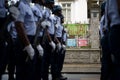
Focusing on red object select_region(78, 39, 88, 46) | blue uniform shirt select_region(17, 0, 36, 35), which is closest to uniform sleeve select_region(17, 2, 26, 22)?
blue uniform shirt select_region(17, 0, 36, 35)

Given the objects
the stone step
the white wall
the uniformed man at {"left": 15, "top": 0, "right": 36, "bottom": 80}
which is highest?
the white wall

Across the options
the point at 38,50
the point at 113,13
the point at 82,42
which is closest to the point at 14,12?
the point at 38,50

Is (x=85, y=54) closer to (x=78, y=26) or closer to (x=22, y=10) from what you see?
(x=78, y=26)

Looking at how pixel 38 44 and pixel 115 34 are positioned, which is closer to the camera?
pixel 115 34

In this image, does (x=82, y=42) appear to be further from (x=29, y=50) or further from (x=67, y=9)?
(x=29, y=50)

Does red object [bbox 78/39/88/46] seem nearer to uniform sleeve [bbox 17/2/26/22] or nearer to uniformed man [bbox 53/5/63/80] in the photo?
uniformed man [bbox 53/5/63/80]

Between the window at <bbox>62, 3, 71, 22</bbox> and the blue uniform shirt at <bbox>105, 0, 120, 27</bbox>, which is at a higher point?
the window at <bbox>62, 3, 71, 22</bbox>

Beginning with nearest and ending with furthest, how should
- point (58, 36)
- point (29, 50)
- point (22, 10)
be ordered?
point (29, 50) < point (22, 10) < point (58, 36)

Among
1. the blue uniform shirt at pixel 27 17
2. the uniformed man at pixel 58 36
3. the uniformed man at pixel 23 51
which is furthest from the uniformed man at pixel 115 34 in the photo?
the uniformed man at pixel 58 36

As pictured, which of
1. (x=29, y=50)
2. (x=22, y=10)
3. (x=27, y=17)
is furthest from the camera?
(x=27, y=17)

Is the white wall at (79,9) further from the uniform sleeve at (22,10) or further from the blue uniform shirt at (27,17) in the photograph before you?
the uniform sleeve at (22,10)

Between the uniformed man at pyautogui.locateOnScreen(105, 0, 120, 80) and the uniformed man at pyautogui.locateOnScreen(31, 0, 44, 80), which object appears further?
the uniformed man at pyautogui.locateOnScreen(31, 0, 44, 80)

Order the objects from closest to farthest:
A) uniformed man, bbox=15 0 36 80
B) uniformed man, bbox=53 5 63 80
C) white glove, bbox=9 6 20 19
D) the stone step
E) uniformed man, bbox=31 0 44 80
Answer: uniformed man, bbox=15 0 36 80 < white glove, bbox=9 6 20 19 < uniformed man, bbox=31 0 44 80 < uniformed man, bbox=53 5 63 80 < the stone step

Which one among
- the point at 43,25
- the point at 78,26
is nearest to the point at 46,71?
the point at 43,25
